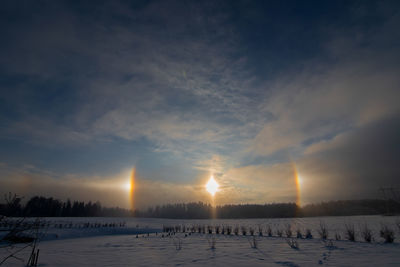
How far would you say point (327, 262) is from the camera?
970cm

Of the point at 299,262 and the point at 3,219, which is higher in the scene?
the point at 3,219

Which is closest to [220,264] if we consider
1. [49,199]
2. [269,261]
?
[269,261]

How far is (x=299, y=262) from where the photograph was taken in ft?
32.0

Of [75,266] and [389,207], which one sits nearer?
[75,266]

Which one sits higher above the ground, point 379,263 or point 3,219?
point 3,219

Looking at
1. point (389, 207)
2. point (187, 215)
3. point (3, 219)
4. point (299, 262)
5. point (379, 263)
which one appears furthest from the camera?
point (187, 215)

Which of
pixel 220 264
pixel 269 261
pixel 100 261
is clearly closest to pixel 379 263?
pixel 269 261

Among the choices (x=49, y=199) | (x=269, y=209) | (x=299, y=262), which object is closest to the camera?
(x=299, y=262)

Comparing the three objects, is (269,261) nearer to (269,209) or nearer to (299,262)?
(299,262)

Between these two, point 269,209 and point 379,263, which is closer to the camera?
point 379,263

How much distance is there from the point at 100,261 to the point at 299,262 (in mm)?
9976

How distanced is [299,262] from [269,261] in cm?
137

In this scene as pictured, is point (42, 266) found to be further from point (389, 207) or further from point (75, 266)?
point (389, 207)

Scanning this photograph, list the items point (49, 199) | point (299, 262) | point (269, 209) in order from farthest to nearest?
point (269, 209) → point (49, 199) → point (299, 262)
